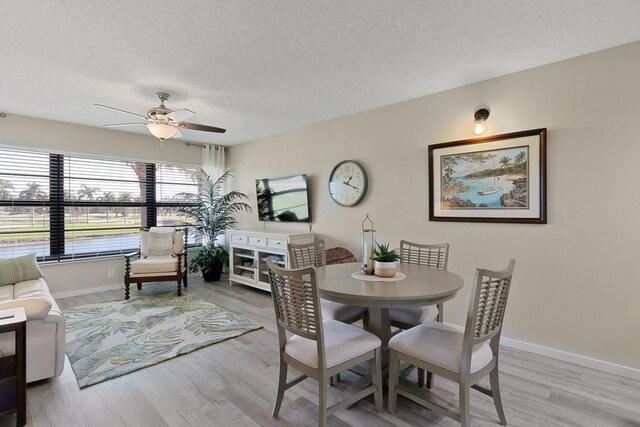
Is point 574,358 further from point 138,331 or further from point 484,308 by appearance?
point 138,331

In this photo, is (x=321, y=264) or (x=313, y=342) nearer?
(x=313, y=342)

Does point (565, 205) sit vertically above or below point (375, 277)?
above

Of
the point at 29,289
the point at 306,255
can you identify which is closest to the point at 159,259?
the point at 29,289

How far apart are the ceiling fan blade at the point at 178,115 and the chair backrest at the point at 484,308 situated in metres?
2.79

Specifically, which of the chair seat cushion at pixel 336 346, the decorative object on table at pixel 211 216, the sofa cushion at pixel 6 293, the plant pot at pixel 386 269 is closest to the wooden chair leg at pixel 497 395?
the chair seat cushion at pixel 336 346

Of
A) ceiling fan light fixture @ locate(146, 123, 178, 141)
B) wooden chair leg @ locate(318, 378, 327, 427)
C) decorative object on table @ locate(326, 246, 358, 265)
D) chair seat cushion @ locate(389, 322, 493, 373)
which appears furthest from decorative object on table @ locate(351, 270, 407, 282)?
ceiling fan light fixture @ locate(146, 123, 178, 141)

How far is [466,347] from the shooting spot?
5.39 feet

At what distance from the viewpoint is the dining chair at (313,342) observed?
174 centimetres

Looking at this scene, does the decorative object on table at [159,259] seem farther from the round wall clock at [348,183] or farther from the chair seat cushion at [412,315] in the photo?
the chair seat cushion at [412,315]

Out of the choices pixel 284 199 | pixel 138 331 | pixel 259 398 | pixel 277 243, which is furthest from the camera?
pixel 284 199

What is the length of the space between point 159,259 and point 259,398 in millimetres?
3305

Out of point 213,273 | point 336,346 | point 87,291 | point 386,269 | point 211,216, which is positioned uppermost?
point 211,216

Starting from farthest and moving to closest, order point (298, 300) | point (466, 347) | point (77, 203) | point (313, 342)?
point (77, 203), point (313, 342), point (298, 300), point (466, 347)

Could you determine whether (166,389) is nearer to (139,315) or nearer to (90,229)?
(139,315)
